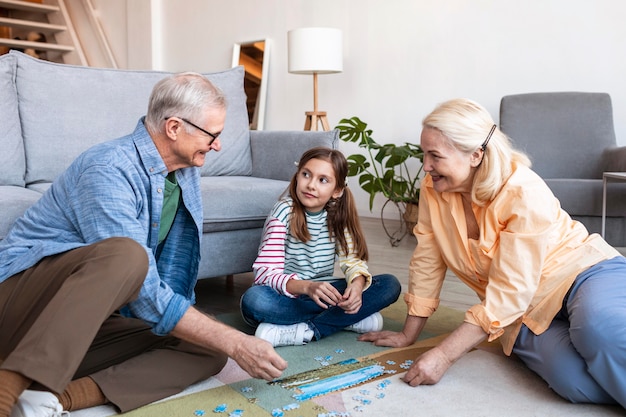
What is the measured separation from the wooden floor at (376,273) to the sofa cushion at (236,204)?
372 mm

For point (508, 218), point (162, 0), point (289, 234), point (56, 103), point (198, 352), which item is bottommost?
point (198, 352)

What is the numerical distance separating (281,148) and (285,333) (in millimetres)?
1301

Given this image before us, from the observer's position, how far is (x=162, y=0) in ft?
24.7

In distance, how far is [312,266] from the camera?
8.07ft

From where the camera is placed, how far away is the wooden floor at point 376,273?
294 cm

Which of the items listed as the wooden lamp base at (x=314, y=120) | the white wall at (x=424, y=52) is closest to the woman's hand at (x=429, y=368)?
the white wall at (x=424, y=52)

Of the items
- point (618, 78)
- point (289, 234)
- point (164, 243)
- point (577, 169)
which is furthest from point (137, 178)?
point (618, 78)

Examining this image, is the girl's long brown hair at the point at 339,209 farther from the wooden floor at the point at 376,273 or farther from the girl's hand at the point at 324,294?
the wooden floor at the point at 376,273

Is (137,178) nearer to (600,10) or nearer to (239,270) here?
(239,270)

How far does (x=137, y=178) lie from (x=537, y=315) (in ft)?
3.87

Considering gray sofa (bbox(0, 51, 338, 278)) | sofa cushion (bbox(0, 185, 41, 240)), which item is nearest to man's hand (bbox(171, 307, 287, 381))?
sofa cushion (bbox(0, 185, 41, 240))

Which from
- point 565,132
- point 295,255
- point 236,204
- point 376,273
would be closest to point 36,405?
point 295,255

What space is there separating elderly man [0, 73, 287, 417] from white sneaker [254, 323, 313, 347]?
34cm

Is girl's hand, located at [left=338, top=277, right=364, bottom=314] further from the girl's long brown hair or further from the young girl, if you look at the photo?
the girl's long brown hair
